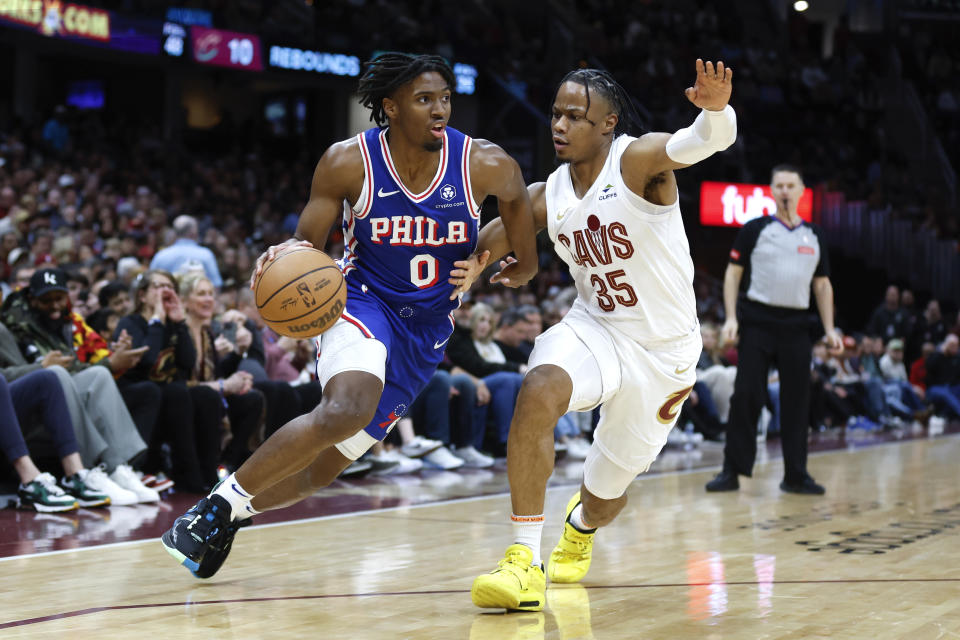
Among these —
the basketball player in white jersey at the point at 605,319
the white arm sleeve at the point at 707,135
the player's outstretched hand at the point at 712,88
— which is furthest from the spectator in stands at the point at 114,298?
the player's outstretched hand at the point at 712,88

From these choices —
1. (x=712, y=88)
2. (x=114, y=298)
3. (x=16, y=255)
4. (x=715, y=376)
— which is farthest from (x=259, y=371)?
(x=715, y=376)

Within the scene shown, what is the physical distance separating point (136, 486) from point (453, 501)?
1.74 metres

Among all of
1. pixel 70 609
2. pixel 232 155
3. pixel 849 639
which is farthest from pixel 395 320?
pixel 232 155

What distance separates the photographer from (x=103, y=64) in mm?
19453

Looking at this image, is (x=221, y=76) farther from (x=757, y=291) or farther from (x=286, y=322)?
(x=286, y=322)

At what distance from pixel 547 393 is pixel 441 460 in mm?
4354

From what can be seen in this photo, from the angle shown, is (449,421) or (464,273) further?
(449,421)

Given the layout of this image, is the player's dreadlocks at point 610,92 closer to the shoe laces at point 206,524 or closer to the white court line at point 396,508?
the shoe laces at point 206,524

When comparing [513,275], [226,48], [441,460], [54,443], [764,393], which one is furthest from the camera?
[226,48]

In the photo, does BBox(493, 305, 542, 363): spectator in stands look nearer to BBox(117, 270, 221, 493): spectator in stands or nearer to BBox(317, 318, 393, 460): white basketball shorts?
BBox(117, 270, 221, 493): spectator in stands

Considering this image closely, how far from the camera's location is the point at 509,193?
13.7 ft

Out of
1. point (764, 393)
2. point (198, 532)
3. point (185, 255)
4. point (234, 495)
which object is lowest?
point (198, 532)

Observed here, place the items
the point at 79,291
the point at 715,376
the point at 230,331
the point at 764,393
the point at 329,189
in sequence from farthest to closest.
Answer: the point at 715,376
the point at 79,291
the point at 230,331
the point at 764,393
the point at 329,189

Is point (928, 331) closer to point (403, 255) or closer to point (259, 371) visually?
point (259, 371)
